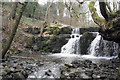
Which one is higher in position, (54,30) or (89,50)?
(54,30)

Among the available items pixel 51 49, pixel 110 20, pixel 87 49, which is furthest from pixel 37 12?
pixel 110 20

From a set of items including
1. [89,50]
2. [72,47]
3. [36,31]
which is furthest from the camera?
[36,31]

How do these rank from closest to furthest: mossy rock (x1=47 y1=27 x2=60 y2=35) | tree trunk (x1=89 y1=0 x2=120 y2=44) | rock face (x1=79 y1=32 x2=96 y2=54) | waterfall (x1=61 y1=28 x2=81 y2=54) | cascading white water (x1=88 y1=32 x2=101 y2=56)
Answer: tree trunk (x1=89 y1=0 x2=120 y2=44), cascading white water (x1=88 y1=32 x2=101 y2=56), rock face (x1=79 y1=32 x2=96 y2=54), waterfall (x1=61 y1=28 x2=81 y2=54), mossy rock (x1=47 y1=27 x2=60 y2=35)

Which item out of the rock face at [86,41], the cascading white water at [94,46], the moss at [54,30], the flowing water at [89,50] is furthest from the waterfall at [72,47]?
the moss at [54,30]

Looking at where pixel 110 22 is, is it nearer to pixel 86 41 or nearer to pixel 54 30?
pixel 86 41

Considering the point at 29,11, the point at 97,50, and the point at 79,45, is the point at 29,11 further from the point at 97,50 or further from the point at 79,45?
the point at 97,50

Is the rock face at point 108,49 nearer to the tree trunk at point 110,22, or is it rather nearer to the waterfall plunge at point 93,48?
the waterfall plunge at point 93,48

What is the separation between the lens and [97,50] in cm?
1169

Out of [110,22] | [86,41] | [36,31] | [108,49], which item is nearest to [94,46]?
[86,41]

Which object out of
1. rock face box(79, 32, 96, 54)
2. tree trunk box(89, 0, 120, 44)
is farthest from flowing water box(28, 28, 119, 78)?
tree trunk box(89, 0, 120, 44)

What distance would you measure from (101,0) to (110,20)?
1070 millimetres

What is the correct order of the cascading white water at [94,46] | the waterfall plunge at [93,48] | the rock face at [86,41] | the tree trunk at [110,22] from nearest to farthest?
the tree trunk at [110,22] < the waterfall plunge at [93,48] < the cascading white water at [94,46] < the rock face at [86,41]

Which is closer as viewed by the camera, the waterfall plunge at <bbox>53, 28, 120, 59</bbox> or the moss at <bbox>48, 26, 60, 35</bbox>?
the waterfall plunge at <bbox>53, 28, 120, 59</bbox>

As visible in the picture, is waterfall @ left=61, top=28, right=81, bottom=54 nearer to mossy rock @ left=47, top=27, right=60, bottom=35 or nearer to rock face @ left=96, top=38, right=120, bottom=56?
mossy rock @ left=47, top=27, right=60, bottom=35
